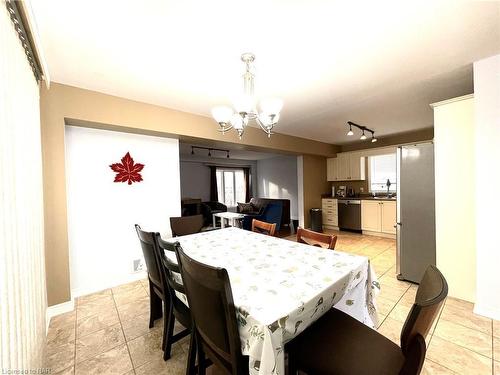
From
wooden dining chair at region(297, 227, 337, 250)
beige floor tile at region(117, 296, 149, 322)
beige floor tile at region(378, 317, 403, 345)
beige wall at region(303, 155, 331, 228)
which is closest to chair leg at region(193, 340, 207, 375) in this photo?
wooden dining chair at region(297, 227, 337, 250)

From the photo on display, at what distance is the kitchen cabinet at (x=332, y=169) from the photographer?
5.98m

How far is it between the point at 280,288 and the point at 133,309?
1.95m

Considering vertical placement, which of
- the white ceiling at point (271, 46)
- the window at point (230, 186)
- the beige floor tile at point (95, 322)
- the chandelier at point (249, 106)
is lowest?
the beige floor tile at point (95, 322)

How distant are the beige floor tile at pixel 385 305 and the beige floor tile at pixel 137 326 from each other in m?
2.13

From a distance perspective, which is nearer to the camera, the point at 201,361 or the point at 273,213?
the point at 201,361

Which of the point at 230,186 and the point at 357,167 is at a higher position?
the point at 357,167

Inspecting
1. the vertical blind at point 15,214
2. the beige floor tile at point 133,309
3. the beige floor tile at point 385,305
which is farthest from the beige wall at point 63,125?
the beige floor tile at point 385,305

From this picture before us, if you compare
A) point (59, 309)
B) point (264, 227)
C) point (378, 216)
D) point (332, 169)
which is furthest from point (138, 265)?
point (332, 169)

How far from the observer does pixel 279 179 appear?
7.73m

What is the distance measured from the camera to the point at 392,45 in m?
1.69

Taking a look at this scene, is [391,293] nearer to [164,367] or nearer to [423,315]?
[423,315]

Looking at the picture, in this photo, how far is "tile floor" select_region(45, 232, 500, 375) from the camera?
150 centimetres

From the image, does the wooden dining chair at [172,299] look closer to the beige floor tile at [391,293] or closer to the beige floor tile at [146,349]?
the beige floor tile at [146,349]

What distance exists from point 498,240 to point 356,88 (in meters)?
1.95
